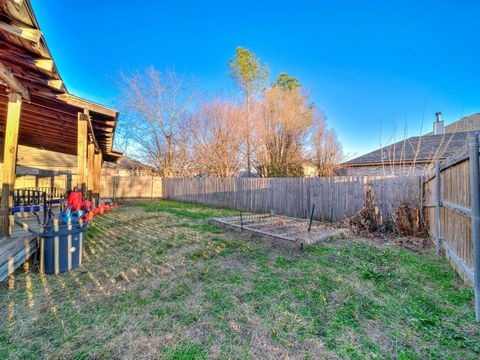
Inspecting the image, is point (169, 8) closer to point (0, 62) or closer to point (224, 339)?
point (0, 62)

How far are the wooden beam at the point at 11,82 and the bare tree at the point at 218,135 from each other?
11465 millimetres

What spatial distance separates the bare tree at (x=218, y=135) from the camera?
1489 cm

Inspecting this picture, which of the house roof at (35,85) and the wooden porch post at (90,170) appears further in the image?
the wooden porch post at (90,170)

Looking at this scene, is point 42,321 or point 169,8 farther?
point 169,8

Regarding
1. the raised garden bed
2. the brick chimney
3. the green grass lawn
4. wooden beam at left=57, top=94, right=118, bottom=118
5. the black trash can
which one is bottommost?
the green grass lawn

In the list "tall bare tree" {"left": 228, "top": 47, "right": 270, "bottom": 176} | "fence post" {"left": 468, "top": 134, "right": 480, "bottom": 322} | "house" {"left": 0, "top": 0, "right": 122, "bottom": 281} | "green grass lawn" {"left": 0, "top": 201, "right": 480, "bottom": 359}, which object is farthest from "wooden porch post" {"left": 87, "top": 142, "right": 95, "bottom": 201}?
"tall bare tree" {"left": 228, "top": 47, "right": 270, "bottom": 176}

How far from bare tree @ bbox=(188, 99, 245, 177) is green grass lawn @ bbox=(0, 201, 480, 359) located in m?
11.8

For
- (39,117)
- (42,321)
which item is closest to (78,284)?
(42,321)

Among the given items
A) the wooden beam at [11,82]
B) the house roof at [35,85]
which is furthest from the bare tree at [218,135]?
the wooden beam at [11,82]

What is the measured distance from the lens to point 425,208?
530 cm

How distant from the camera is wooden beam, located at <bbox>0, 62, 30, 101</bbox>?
3.22m

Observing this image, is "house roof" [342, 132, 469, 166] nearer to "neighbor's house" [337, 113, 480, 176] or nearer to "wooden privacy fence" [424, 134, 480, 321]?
"neighbor's house" [337, 113, 480, 176]

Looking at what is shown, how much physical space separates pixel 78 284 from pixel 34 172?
250 inches

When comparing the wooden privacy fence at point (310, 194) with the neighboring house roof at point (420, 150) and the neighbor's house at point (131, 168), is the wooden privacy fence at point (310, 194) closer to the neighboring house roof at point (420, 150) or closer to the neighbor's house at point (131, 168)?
the neighboring house roof at point (420, 150)
